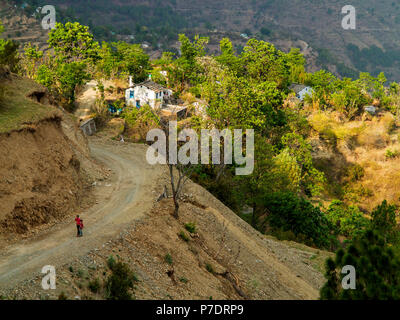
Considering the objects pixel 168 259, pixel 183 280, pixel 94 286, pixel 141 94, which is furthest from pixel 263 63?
pixel 94 286

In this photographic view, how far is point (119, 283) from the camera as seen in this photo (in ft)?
62.0

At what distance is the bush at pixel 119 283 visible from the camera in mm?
18594

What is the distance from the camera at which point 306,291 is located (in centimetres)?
2936

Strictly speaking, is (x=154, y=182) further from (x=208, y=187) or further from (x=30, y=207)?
(x=30, y=207)

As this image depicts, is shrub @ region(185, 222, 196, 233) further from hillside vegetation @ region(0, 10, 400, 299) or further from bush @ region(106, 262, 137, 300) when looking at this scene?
bush @ region(106, 262, 137, 300)

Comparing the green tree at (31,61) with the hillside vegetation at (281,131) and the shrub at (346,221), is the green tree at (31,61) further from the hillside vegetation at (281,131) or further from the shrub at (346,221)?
the shrub at (346,221)

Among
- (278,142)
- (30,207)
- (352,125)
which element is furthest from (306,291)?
(352,125)

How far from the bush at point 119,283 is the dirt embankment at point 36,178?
22.1ft

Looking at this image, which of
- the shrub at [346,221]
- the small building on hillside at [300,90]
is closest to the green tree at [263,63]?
the shrub at [346,221]

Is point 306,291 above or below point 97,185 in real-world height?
below

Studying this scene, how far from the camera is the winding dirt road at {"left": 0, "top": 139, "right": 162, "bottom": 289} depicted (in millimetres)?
20016

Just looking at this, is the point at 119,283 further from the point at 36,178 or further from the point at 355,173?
the point at 355,173

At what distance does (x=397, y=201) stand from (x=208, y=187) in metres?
42.2

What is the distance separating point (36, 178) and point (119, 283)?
10.3m
